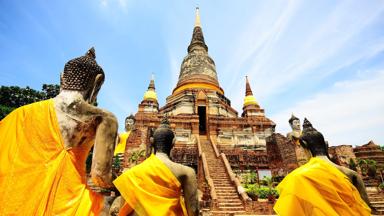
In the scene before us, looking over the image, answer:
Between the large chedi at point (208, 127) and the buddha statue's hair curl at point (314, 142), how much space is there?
24.3 ft

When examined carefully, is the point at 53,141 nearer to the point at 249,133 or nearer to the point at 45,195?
the point at 45,195

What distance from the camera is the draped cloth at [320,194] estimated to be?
3.29 meters

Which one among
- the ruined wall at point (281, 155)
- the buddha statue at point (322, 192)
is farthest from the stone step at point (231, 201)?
the buddha statue at point (322, 192)

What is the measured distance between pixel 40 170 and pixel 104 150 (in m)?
0.51

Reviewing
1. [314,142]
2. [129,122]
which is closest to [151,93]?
[129,122]

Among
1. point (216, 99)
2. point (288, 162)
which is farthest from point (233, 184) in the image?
point (216, 99)

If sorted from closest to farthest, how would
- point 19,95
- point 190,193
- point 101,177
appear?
point 101,177, point 190,193, point 19,95

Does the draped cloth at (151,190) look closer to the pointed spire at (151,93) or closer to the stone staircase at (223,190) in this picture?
the stone staircase at (223,190)

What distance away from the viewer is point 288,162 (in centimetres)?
1692

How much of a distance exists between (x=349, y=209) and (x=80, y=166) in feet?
11.1

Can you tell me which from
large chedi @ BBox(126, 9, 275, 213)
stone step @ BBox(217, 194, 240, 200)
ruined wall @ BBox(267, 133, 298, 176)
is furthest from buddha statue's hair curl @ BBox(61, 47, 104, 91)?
ruined wall @ BBox(267, 133, 298, 176)

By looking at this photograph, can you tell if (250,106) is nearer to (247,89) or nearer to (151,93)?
(247,89)

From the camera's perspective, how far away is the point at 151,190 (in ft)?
9.55

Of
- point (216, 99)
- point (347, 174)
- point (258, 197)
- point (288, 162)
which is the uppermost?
point (216, 99)
